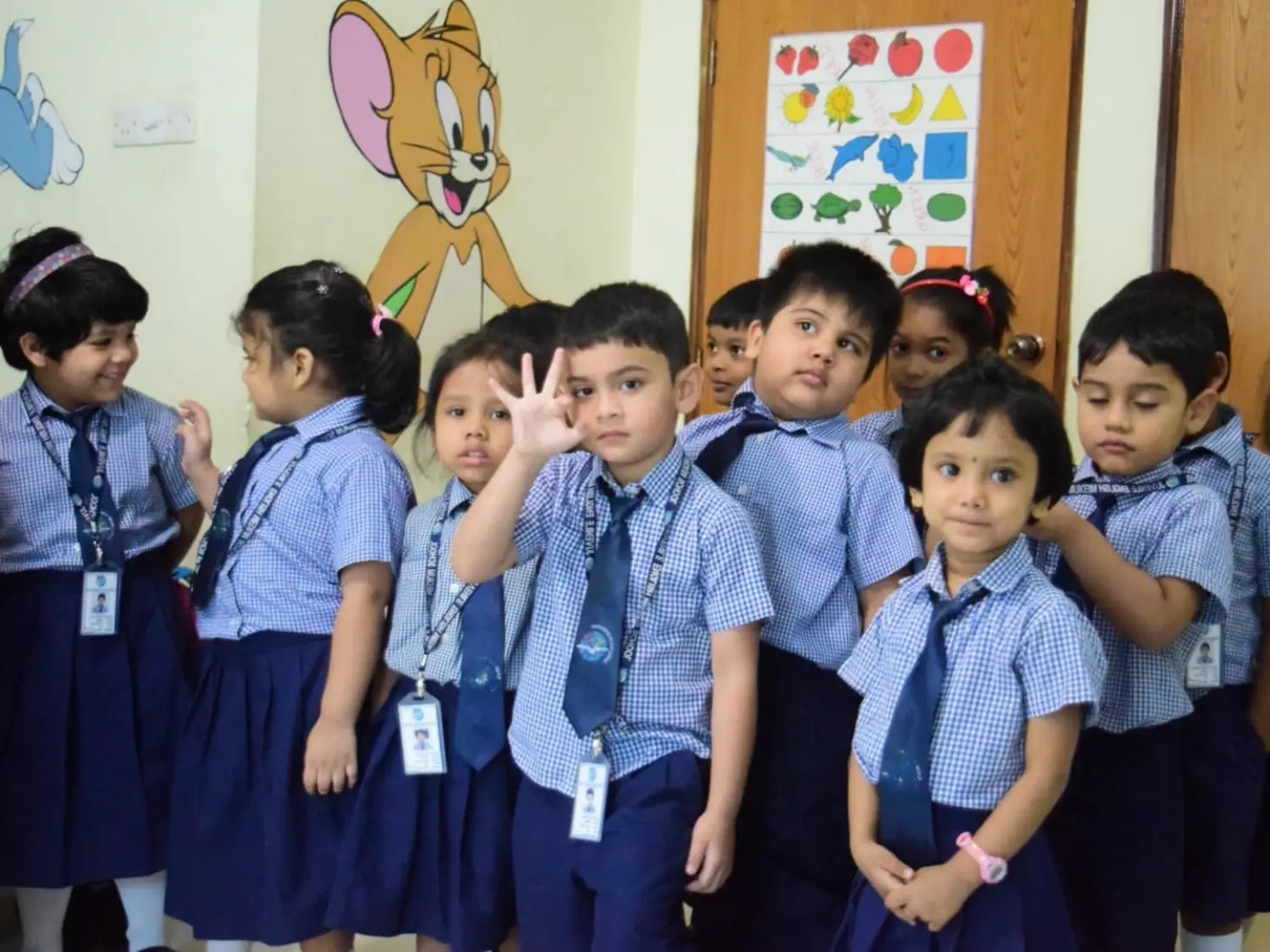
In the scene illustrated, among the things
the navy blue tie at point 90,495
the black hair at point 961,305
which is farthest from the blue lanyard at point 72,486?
the black hair at point 961,305

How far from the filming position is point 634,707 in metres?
1.59

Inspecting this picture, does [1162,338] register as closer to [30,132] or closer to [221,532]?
[221,532]

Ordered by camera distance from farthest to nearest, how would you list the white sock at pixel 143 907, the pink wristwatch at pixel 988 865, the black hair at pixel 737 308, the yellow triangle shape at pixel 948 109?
the yellow triangle shape at pixel 948 109 < the black hair at pixel 737 308 < the white sock at pixel 143 907 < the pink wristwatch at pixel 988 865

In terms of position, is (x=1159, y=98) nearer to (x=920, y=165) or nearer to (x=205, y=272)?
(x=920, y=165)

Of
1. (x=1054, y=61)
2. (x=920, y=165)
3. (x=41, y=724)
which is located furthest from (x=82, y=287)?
(x=1054, y=61)

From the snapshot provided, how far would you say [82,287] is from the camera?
6.80 feet

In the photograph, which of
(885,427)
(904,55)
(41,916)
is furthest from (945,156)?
(41,916)

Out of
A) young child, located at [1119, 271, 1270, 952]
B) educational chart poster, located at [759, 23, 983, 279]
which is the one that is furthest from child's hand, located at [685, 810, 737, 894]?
educational chart poster, located at [759, 23, 983, 279]

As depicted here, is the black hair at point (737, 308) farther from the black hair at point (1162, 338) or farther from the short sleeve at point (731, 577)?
the short sleeve at point (731, 577)

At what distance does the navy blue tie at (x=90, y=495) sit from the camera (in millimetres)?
2047

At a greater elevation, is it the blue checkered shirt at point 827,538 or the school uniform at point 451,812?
the blue checkered shirt at point 827,538

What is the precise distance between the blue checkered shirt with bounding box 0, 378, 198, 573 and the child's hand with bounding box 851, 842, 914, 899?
1359 millimetres

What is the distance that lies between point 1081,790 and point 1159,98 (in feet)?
7.28

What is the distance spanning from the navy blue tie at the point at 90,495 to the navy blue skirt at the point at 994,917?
4.56 feet
